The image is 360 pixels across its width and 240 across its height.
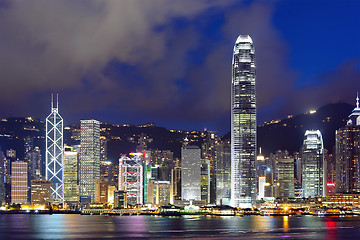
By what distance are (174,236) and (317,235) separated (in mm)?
24590

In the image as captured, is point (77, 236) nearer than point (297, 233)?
Yes

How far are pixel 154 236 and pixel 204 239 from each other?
484 inches

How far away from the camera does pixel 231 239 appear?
10488 centimetres

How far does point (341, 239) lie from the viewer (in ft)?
356

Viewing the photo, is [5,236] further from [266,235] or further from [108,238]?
[266,235]

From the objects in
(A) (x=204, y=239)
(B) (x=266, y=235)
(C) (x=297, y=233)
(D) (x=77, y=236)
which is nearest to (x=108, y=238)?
(D) (x=77, y=236)

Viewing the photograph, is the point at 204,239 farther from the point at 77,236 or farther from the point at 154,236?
the point at 77,236

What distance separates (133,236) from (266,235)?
22487 millimetres

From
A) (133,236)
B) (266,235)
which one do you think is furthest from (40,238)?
(266,235)

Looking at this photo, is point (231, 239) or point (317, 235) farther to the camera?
point (317, 235)

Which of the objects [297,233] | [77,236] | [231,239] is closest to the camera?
[231,239]

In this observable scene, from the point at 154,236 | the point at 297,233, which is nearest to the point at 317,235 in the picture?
the point at 297,233

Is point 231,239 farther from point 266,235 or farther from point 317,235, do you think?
point 317,235

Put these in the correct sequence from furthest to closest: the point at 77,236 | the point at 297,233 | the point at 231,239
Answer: the point at 297,233 → the point at 77,236 → the point at 231,239
